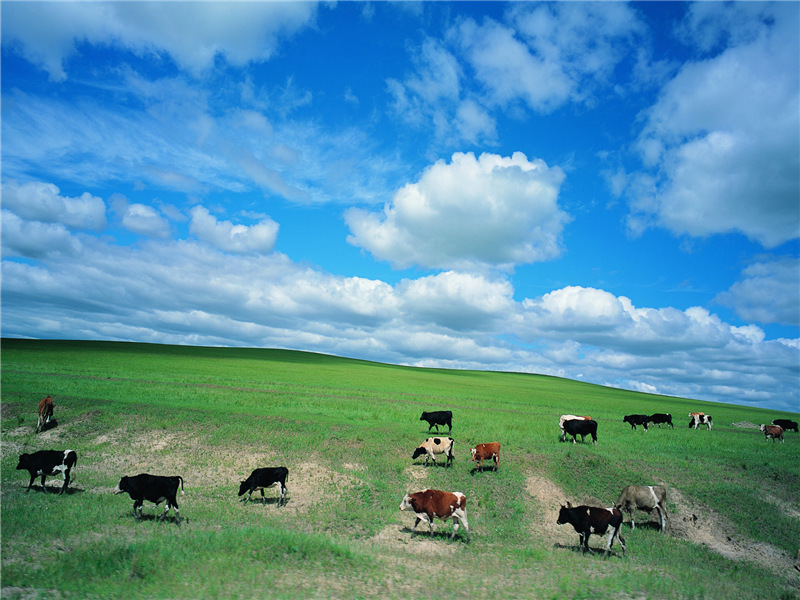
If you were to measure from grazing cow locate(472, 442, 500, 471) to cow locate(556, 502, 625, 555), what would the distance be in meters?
6.78

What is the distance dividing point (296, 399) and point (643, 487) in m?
32.2

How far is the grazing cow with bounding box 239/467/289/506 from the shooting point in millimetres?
20812

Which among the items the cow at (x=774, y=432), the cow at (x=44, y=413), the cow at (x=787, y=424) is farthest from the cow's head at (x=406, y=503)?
the cow at (x=787, y=424)

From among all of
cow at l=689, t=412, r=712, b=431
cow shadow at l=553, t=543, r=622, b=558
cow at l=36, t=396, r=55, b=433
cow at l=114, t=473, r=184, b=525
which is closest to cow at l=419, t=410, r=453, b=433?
cow shadow at l=553, t=543, r=622, b=558

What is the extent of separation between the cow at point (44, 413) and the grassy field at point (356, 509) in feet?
2.88

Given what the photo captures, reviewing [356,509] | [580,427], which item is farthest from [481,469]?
[580,427]

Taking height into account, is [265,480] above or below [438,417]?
below

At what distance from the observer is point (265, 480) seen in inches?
824

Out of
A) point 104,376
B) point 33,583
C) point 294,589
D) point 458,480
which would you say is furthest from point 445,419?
point 104,376

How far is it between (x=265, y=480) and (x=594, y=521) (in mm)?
14257

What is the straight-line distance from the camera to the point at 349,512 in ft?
66.3

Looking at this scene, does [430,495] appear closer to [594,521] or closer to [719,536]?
[594,521]

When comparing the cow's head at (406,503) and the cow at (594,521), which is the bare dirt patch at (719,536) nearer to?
the cow at (594,521)

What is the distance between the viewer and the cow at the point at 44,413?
29877 millimetres
